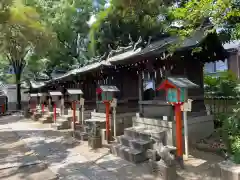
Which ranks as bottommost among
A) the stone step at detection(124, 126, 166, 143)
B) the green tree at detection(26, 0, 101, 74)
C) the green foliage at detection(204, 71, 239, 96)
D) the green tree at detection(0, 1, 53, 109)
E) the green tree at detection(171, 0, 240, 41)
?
the stone step at detection(124, 126, 166, 143)

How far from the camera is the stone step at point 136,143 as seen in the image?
6.31 meters

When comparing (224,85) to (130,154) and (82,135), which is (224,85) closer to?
(130,154)

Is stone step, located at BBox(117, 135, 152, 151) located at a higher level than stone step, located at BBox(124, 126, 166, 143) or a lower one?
lower

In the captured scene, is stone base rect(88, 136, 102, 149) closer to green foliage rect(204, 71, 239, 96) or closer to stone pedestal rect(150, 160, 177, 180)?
stone pedestal rect(150, 160, 177, 180)

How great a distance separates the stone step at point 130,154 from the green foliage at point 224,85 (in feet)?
16.1

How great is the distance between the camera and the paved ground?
5.36 m

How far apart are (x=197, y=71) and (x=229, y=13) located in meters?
3.11

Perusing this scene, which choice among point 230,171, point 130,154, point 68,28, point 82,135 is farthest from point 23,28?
point 230,171

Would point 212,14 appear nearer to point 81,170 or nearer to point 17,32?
point 81,170

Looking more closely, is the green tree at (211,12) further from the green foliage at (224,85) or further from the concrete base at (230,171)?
the green foliage at (224,85)

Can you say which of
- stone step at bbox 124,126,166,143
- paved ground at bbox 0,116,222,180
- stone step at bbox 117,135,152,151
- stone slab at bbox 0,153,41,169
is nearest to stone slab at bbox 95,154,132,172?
paved ground at bbox 0,116,222,180

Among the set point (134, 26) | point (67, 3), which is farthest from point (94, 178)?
point (67, 3)

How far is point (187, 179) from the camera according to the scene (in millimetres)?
4969

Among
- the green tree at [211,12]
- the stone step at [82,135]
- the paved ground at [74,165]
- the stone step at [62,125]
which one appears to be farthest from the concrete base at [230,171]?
the stone step at [62,125]
